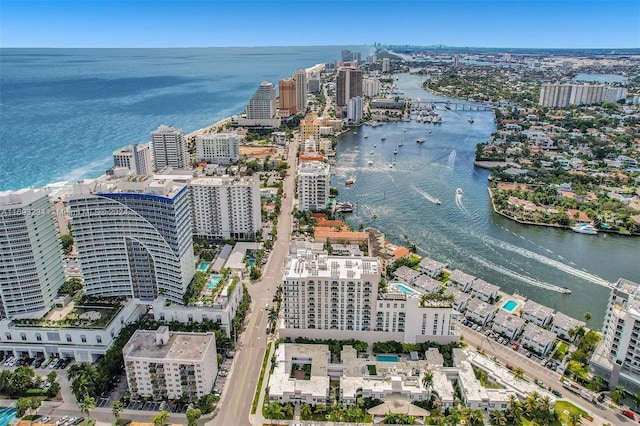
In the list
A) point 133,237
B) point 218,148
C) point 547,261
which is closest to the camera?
point 133,237

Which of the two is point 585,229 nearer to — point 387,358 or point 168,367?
point 387,358

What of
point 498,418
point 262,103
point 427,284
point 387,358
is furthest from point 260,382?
point 262,103

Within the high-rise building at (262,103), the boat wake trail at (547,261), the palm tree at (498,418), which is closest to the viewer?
the palm tree at (498,418)

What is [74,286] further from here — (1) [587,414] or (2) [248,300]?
(1) [587,414]

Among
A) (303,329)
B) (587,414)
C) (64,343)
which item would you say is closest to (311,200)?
(303,329)

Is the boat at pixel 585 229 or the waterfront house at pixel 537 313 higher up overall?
the boat at pixel 585 229

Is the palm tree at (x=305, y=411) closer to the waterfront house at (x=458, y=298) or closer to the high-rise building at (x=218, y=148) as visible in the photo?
the waterfront house at (x=458, y=298)

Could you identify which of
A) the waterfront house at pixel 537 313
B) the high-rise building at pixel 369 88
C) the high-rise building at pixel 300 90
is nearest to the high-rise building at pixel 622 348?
the waterfront house at pixel 537 313

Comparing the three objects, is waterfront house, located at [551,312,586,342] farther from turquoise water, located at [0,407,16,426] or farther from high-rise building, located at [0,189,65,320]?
high-rise building, located at [0,189,65,320]
